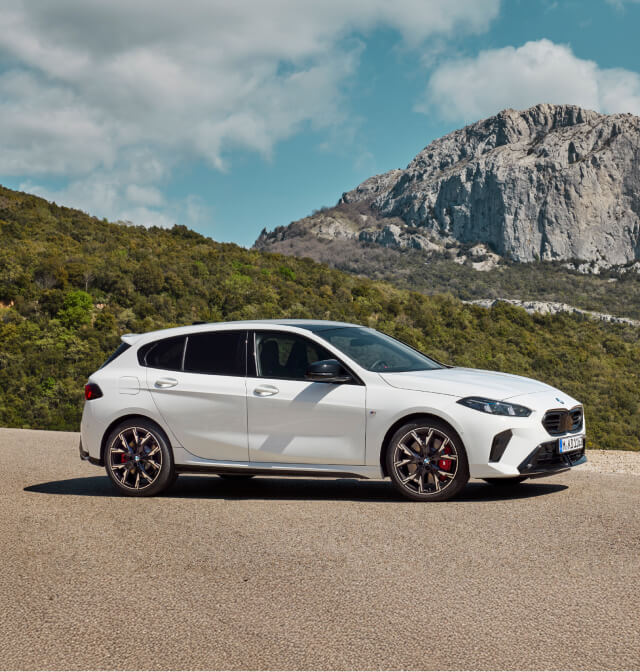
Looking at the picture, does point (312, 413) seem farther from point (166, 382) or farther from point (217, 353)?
point (166, 382)

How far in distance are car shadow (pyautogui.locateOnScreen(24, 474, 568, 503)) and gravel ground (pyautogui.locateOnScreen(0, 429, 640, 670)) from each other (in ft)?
0.21

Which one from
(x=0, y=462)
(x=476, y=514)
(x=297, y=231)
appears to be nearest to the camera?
(x=476, y=514)

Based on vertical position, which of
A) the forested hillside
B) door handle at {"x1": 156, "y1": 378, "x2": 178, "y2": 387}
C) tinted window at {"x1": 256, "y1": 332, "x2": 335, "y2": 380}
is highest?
the forested hillside

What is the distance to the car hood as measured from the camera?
6.71 m

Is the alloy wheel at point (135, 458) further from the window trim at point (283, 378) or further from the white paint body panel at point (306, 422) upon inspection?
the window trim at point (283, 378)

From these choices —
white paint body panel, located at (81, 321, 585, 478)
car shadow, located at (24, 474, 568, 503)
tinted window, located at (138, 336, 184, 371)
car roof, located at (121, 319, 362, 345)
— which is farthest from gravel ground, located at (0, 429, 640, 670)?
car roof, located at (121, 319, 362, 345)

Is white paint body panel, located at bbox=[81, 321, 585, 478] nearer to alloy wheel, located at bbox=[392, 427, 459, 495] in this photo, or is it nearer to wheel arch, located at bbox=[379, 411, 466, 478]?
wheel arch, located at bbox=[379, 411, 466, 478]

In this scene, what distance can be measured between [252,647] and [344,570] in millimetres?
1350

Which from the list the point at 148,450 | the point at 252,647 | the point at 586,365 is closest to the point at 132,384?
the point at 148,450

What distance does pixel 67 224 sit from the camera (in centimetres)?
5784

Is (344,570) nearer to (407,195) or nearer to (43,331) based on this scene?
(43,331)

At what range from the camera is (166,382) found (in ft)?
25.0

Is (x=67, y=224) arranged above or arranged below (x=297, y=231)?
below

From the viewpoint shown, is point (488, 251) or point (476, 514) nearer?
point (476, 514)
